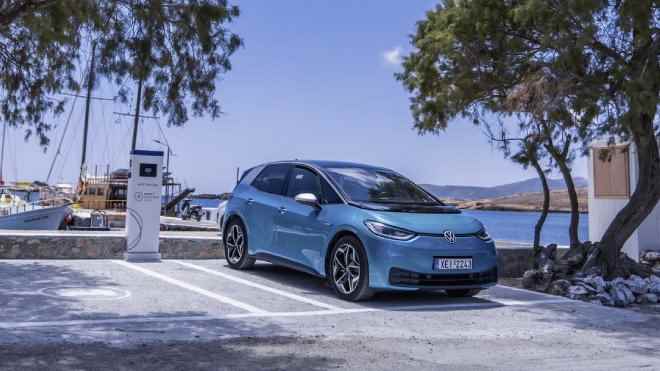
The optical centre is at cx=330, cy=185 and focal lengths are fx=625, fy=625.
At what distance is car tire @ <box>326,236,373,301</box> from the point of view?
7133 mm

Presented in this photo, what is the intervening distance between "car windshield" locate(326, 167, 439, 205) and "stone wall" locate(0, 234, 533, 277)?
11.4 feet

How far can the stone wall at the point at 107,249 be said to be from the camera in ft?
32.4

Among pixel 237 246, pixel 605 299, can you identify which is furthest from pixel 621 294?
pixel 237 246

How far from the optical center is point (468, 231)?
7.55 meters

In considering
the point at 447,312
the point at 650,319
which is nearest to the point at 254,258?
the point at 447,312

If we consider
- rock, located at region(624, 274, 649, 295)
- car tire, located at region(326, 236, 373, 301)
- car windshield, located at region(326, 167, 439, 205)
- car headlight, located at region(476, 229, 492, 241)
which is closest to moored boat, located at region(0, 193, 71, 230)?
car windshield, located at region(326, 167, 439, 205)

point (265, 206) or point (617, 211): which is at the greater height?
point (617, 211)

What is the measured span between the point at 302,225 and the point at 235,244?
197cm

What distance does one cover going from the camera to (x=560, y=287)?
29.8 feet

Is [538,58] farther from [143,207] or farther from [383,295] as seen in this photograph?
[143,207]

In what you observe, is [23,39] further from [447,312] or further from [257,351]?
[447,312]

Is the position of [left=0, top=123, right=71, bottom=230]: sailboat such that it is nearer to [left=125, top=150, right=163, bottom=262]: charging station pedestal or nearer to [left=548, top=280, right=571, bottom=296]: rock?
[left=125, top=150, right=163, bottom=262]: charging station pedestal

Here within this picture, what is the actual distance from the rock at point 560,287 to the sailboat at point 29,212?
70.7 feet

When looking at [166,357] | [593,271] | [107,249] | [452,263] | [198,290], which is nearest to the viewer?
[166,357]
